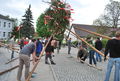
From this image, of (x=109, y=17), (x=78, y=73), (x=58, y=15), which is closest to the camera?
(x=78, y=73)

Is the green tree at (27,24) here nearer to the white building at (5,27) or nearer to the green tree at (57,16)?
the white building at (5,27)

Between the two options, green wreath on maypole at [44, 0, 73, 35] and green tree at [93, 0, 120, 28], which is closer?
green wreath on maypole at [44, 0, 73, 35]

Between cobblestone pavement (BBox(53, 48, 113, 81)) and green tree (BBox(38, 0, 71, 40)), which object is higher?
green tree (BBox(38, 0, 71, 40))

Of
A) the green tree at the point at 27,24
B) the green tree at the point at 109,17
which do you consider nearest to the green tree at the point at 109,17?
the green tree at the point at 109,17

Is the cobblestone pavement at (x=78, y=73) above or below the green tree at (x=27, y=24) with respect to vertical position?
below

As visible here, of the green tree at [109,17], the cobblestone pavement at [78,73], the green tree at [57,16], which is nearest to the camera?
the cobblestone pavement at [78,73]

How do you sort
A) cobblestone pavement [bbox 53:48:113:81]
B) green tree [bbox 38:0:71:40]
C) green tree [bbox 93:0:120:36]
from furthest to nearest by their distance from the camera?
green tree [bbox 93:0:120:36]
green tree [bbox 38:0:71:40]
cobblestone pavement [bbox 53:48:113:81]

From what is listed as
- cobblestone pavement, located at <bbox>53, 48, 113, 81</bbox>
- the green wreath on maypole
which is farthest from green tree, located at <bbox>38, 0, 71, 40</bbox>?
cobblestone pavement, located at <bbox>53, 48, 113, 81</bbox>

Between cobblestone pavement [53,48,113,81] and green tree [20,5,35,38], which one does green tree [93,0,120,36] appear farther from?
cobblestone pavement [53,48,113,81]

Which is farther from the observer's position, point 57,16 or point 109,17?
point 109,17

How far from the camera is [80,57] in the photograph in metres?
12.0

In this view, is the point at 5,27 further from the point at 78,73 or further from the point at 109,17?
the point at 78,73

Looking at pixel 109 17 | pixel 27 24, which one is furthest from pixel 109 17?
pixel 27 24

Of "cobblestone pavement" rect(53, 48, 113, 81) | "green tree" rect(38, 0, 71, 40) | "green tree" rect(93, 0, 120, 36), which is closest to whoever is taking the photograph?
"cobblestone pavement" rect(53, 48, 113, 81)
